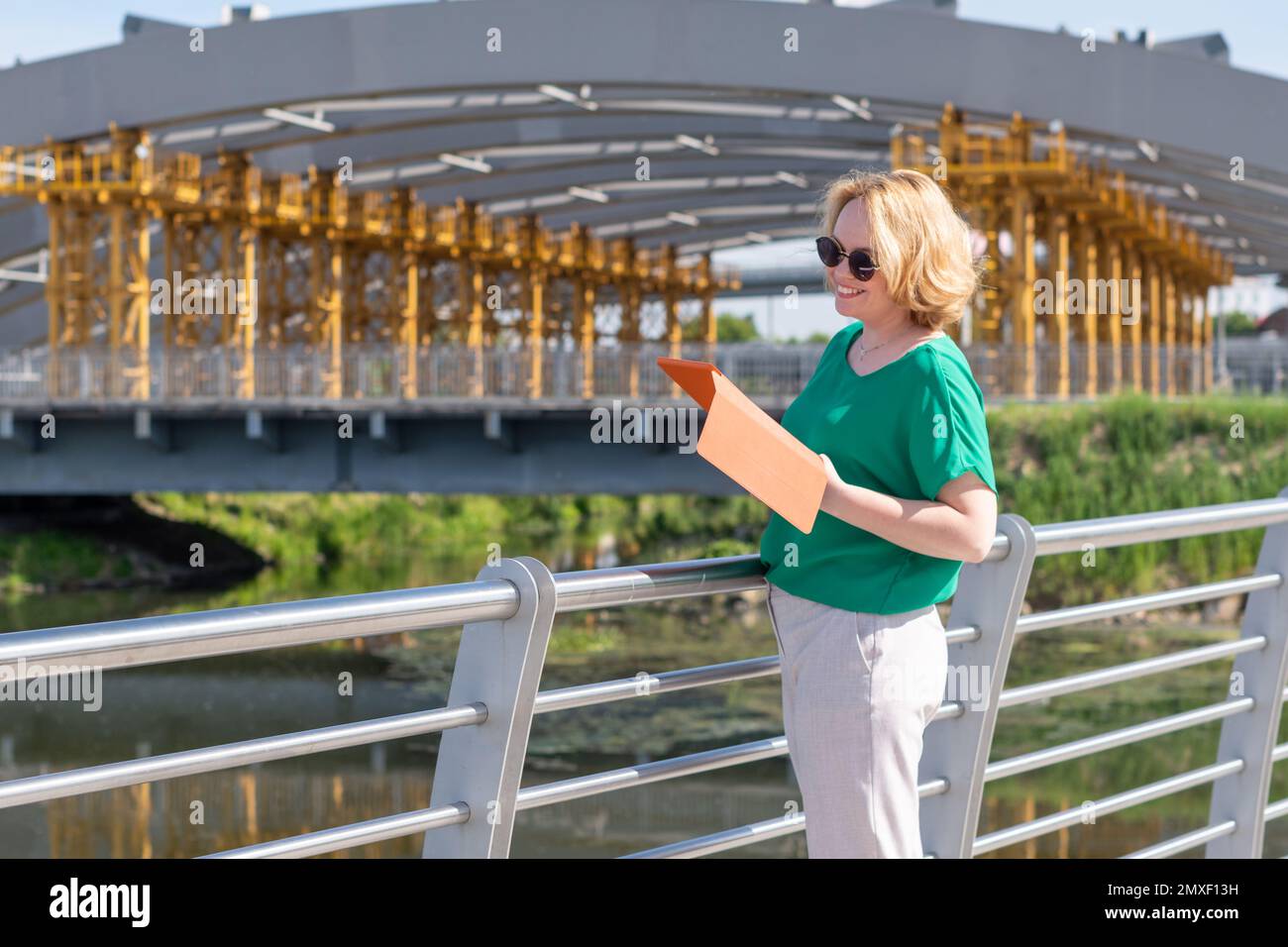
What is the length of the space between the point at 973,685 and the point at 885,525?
0.97 metres

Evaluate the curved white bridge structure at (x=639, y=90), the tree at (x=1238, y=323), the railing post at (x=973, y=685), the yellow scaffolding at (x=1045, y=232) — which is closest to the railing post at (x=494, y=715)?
the railing post at (x=973, y=685)

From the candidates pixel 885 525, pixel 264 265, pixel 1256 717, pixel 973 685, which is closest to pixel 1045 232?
pixel 264 265

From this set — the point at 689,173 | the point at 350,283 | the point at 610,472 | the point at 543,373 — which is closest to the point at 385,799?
the point at 610,472

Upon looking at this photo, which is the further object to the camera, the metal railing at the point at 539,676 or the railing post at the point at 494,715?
the railing post at the point at 494,715

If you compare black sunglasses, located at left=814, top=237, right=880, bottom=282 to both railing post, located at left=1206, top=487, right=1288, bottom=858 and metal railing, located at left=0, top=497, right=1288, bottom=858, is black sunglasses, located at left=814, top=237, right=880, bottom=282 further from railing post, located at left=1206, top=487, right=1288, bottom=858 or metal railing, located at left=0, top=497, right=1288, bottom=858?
railing post, located at left=1206, top=487, right=1288, bottom=858

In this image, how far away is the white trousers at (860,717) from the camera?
275cm

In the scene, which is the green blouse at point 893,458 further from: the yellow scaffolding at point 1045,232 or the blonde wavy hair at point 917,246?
the yellow scaffolding at point 1045,232

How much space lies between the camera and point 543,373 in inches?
1262

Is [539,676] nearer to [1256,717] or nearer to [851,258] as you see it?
[851,258]

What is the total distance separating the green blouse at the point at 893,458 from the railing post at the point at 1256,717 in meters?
2.03

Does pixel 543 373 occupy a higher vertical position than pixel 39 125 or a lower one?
lower

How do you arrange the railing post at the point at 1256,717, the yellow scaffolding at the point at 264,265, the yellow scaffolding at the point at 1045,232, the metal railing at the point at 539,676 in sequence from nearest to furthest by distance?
the metal railing at the point at 539,676
the railing post at the point at 1256,717
the yellow scaffolding at the point at 1045,232
the yellow scaffolding at the point at 264,265

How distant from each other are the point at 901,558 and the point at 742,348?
79.5ft
